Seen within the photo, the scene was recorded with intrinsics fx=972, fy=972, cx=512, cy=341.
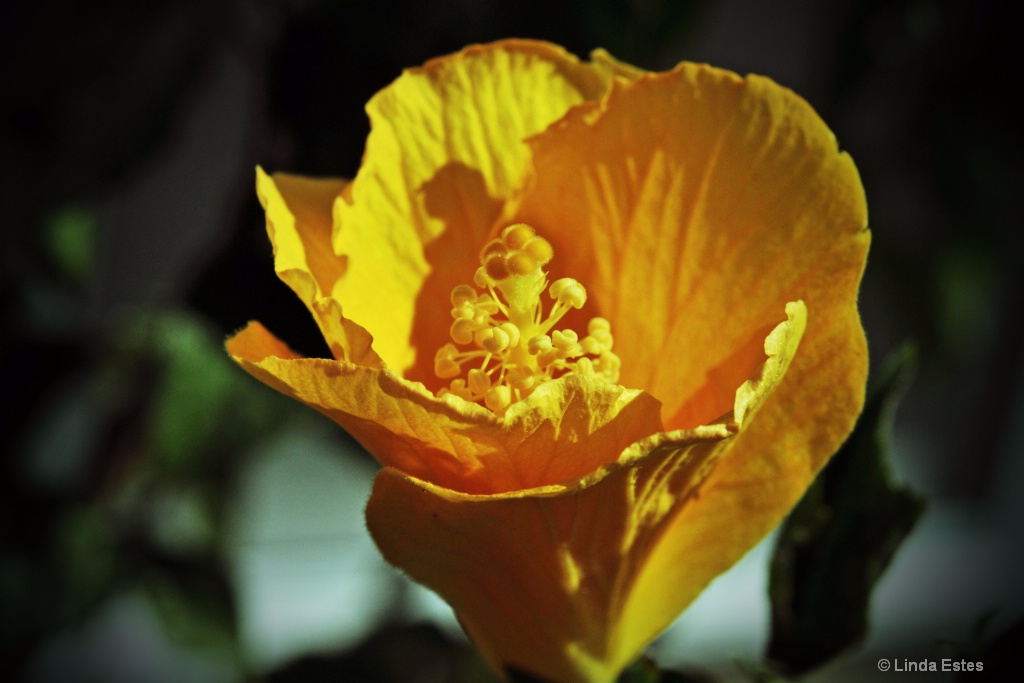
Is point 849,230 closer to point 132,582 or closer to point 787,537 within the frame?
point 787,537

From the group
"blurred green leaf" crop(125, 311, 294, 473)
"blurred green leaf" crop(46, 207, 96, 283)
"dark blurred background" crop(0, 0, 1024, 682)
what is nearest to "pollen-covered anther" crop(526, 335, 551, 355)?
"dark blurred background" crop(0, 0, 1024, 682)

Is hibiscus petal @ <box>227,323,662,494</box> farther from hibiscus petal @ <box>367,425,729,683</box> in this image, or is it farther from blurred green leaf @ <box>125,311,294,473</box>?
blurred green leaf @ <box>125,311,294,473</box>

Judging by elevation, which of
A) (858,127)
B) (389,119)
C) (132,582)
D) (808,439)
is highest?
(389,119)

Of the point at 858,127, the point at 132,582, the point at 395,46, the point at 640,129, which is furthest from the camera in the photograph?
the point at 858,127

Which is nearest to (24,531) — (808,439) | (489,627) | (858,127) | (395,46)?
(395,46)

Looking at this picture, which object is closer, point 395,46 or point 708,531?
point 708,531

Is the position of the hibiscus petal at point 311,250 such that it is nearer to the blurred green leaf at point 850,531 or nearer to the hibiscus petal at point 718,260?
the hibiscus petal at point 718,260

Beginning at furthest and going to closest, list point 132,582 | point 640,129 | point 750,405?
point 132,582, point 640,129, point 750,405
